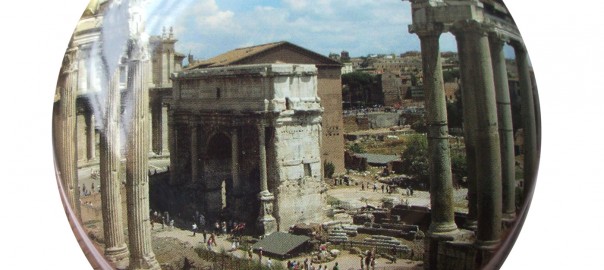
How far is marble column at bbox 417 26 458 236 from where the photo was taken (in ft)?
24.4

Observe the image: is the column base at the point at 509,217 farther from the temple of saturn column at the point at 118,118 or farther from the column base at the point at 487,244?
the temple of saturn column at the point at 118,118

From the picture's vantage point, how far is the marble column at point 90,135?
27.1 ft

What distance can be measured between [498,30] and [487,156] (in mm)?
1353

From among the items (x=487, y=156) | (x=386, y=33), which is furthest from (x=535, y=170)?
(x=386, y=33)

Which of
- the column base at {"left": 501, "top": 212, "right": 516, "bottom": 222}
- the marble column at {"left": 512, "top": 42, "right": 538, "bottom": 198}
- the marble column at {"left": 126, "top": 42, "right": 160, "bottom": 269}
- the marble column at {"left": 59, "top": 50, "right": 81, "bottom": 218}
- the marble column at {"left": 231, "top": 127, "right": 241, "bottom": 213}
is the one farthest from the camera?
the marble column at {"left": 59, "top": 50, "right": 81, "bottom": 218}

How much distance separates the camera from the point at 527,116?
8.31m

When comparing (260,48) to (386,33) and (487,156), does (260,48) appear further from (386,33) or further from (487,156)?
(487,156)

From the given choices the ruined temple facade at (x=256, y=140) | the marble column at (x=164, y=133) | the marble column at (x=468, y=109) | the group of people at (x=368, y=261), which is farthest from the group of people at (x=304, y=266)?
the marble column at (x=164, y=133)

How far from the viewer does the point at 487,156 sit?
7602mm

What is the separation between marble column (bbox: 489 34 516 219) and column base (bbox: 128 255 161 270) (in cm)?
370

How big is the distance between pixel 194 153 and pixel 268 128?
3.23 ft

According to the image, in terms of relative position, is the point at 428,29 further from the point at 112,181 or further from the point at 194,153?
the point at 112,181

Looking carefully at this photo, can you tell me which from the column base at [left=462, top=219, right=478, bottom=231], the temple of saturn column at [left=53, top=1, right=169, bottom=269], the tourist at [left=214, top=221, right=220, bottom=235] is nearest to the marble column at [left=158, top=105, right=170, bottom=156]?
the temple of saturn column at [left=53, top=1, right=169, bottom=269]

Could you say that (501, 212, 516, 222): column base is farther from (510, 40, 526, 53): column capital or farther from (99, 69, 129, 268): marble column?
(99, 69, 129, 268): marble column
